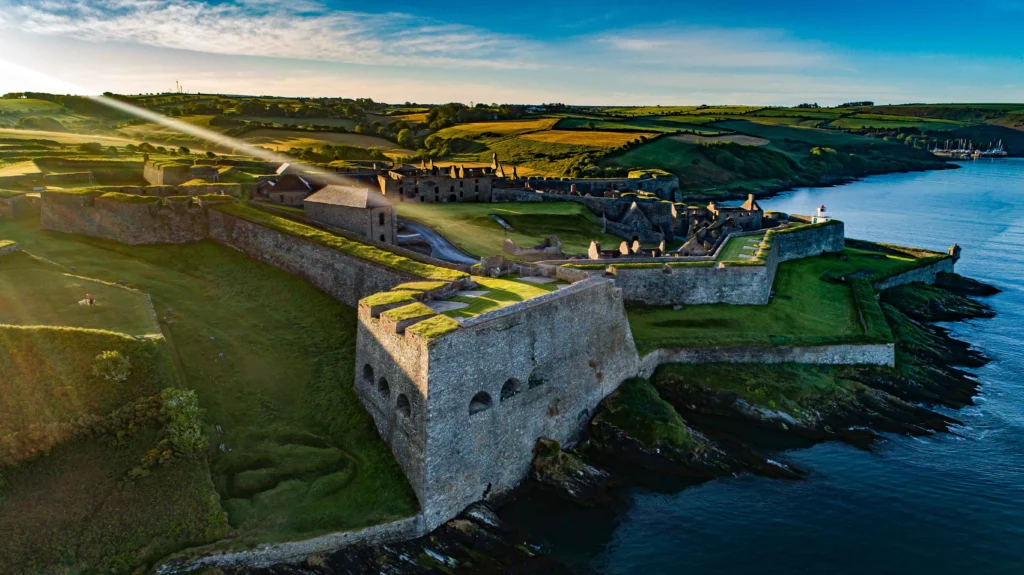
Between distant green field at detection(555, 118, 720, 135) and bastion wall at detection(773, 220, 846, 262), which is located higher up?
distant green field at detection(555, 118, 720, 135)

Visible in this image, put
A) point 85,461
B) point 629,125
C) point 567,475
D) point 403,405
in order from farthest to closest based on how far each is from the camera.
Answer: point 629,125
point 567,475
point 403,405
point 85,461

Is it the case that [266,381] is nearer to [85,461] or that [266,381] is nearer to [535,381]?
[85,461]

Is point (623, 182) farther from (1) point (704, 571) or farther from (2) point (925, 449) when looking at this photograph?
(1) point (704, 571)

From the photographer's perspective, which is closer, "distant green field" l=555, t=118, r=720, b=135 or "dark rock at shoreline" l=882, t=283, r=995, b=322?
"dark rock at shoreline" l=882, t=283, r=995, b=322

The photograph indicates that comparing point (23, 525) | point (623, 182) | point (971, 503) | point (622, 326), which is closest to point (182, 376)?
point (23, 525)

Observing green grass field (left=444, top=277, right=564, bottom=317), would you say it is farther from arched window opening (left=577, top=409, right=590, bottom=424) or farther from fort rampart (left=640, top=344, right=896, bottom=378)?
fort rampart (left=640, top=344, right=896, bottom=378)

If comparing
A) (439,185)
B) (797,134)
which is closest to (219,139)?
(439,185)

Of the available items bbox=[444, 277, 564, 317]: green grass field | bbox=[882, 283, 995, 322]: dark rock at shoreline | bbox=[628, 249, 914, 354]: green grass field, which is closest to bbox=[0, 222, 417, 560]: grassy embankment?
bbox=[444, 277, 564, 317]: green grass field

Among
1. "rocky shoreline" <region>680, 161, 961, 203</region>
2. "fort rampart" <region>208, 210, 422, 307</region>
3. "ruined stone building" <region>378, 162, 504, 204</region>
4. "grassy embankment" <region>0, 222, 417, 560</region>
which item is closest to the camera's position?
"grassy embankment" <region>0, 222, 417, 560</region>
